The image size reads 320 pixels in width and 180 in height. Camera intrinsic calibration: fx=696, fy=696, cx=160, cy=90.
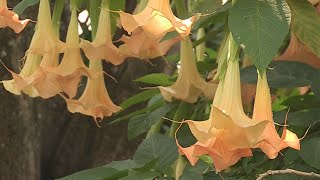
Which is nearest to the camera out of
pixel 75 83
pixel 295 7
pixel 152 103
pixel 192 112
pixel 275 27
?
pixel 275 27

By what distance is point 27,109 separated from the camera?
1896 millimetres

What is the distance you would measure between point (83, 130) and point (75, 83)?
34.8 inches

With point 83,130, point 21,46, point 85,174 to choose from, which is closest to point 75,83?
point 85,174

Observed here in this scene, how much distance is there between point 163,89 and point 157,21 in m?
0.46

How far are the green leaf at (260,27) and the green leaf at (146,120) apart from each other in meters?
0.60

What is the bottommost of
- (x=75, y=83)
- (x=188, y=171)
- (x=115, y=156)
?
(x=115, y=156)

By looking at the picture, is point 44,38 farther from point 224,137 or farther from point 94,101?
point 224,137

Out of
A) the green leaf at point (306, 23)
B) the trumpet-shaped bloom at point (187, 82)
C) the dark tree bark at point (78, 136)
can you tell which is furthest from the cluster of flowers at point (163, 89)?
the dark tree bark at point (78, 136)

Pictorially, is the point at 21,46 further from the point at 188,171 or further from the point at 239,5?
the point at 239,5

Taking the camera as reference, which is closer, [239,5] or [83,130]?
[239,5]

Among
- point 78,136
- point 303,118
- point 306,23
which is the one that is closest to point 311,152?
point 303,118

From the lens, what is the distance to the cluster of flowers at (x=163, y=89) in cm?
92

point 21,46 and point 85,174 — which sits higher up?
point 21,46

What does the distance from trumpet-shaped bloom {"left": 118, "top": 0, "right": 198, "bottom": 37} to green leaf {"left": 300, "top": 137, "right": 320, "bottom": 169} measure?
0.36 metres
